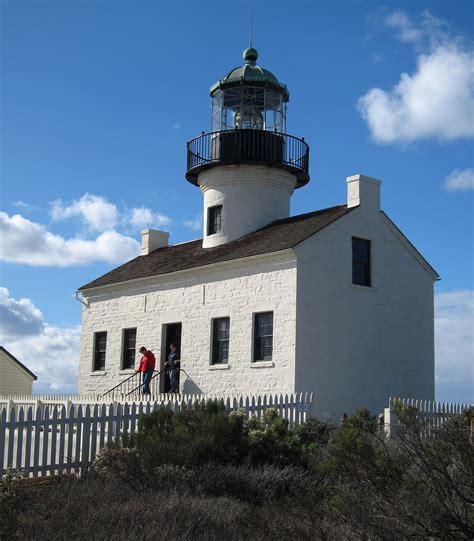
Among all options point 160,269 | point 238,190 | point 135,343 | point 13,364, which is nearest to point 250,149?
point 238,190

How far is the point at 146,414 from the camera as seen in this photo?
11867mm

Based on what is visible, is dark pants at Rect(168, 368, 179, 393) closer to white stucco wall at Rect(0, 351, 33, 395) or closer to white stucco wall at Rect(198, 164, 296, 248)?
white stucco wall at Rect(198, 164, 296, 248)

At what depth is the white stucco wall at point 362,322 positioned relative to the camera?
1795 cm

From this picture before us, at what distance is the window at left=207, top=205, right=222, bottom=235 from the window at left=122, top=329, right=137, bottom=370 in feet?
13.0

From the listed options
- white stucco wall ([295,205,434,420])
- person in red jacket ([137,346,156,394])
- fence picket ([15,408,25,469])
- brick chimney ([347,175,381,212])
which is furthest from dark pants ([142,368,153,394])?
fence picket ([15,408,25,469])

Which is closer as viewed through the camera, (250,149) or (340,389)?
(340,389)

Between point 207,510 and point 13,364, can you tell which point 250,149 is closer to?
point 207,510

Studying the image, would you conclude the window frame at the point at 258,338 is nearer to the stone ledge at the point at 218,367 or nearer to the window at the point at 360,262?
the stone ledge at the point at 218,367

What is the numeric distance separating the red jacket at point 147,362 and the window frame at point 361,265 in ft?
20.0

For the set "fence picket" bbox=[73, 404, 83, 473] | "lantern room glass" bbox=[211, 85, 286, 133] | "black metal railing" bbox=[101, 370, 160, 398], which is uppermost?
"lantern room glass" bbox=[211, 85, 286, 133]

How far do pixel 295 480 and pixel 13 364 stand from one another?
29873 mm

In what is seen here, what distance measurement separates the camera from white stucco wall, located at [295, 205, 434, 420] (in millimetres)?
17953

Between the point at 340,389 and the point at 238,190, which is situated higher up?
the point at 238,190

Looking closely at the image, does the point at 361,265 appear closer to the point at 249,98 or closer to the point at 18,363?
the point at 249,98
